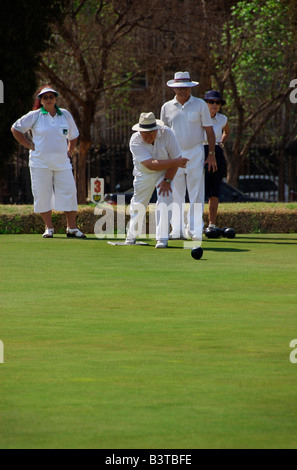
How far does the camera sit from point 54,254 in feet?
36.5

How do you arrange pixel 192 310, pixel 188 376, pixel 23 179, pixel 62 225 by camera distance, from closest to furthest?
pixel 188 376 < pixel 192 310 < pixel 62 225 < pixel 23 179

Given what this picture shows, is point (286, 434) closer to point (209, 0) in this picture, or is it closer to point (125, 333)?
point (125, 333)

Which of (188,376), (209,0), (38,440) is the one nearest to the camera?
(38,440)

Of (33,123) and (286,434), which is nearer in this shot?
(286,434)

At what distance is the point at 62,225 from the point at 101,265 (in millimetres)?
5396

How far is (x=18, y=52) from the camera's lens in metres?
20.7

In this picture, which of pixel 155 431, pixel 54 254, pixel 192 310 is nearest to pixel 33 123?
pixel 54 254

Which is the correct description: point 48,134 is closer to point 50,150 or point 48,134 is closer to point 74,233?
point 50,150

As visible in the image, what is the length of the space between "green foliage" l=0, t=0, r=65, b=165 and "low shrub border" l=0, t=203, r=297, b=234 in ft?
17.3

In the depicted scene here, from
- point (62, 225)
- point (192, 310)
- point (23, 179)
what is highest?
point (192, 310)

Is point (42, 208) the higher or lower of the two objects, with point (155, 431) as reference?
lower

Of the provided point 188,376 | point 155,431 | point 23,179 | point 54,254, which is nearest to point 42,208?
point 54,254

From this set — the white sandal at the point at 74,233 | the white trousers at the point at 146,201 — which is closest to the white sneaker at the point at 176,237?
the white trousers at the point at 146,201

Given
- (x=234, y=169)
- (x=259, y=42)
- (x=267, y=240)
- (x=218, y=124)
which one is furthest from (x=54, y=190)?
(x=234, y=169)
